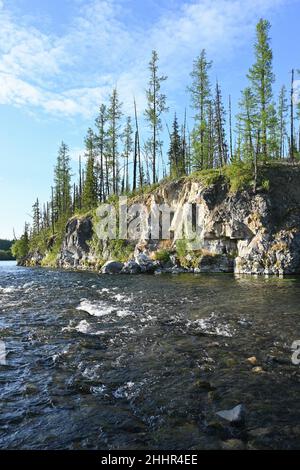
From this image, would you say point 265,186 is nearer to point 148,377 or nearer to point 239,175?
point 239,175

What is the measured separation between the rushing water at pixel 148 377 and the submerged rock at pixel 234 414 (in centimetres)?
12

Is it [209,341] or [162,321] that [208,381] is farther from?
[162,321]

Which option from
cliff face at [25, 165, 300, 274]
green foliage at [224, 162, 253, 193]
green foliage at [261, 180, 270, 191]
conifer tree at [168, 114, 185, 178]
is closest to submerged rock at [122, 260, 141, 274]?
cliff face at [25, 165, 300, 274]

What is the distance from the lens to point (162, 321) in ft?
42.8

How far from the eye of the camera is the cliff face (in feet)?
101

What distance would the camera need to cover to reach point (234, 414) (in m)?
6.03

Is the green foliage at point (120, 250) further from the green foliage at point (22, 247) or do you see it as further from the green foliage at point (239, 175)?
the green foliage at point (22, 247)

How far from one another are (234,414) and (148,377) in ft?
7.77

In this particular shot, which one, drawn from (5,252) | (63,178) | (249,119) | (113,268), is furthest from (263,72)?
(5,252)

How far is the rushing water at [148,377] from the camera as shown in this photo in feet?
18.4

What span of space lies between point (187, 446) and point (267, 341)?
19.0ft

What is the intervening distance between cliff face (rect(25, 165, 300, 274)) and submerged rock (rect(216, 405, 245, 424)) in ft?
81.6

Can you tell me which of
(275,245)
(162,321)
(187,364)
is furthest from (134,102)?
(187,364)

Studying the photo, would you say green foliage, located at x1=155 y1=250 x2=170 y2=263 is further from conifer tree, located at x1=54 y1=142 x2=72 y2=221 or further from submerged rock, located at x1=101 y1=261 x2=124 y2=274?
conifer tree, located at x1=54 y1=142 x2=72 y2=221
